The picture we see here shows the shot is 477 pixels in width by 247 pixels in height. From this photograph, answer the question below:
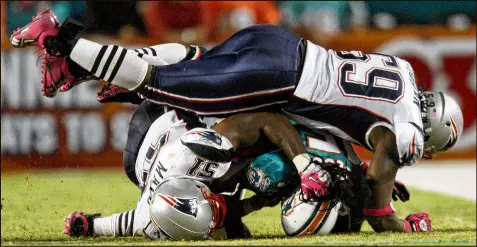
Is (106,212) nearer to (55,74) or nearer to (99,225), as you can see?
(99,225)

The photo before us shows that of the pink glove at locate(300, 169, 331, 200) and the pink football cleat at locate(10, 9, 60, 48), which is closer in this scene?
the pink glove at locate(300, 169, 331, 200)

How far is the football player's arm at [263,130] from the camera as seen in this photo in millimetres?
6039

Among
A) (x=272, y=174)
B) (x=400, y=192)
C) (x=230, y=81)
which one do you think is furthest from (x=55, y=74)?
(x=400, y=192)

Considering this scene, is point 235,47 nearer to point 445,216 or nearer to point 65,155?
point 445,216

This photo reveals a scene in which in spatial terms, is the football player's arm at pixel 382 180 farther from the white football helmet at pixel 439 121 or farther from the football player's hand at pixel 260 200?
the football player's hand at pixel 260 200

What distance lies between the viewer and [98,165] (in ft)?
33.8

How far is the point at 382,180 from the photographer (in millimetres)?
6109

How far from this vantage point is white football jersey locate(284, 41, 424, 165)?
6.12 meters

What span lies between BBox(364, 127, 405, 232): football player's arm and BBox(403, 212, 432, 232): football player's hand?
5.1 inches

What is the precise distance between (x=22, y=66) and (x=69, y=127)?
68cm

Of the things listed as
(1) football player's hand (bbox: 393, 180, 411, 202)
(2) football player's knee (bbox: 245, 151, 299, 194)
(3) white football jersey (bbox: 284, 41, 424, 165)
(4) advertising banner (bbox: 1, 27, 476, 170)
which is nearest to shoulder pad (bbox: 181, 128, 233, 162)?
(2) football player's knee (bbox: 245, 151, 299, 194)

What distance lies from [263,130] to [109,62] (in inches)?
34.5

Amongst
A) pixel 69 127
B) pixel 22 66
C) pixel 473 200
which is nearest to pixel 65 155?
pixel 69 127

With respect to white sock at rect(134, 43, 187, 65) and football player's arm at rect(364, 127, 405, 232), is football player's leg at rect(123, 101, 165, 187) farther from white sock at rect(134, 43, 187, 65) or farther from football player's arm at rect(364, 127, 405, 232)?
football player's arm at rect(364, 127, 405, 232)
